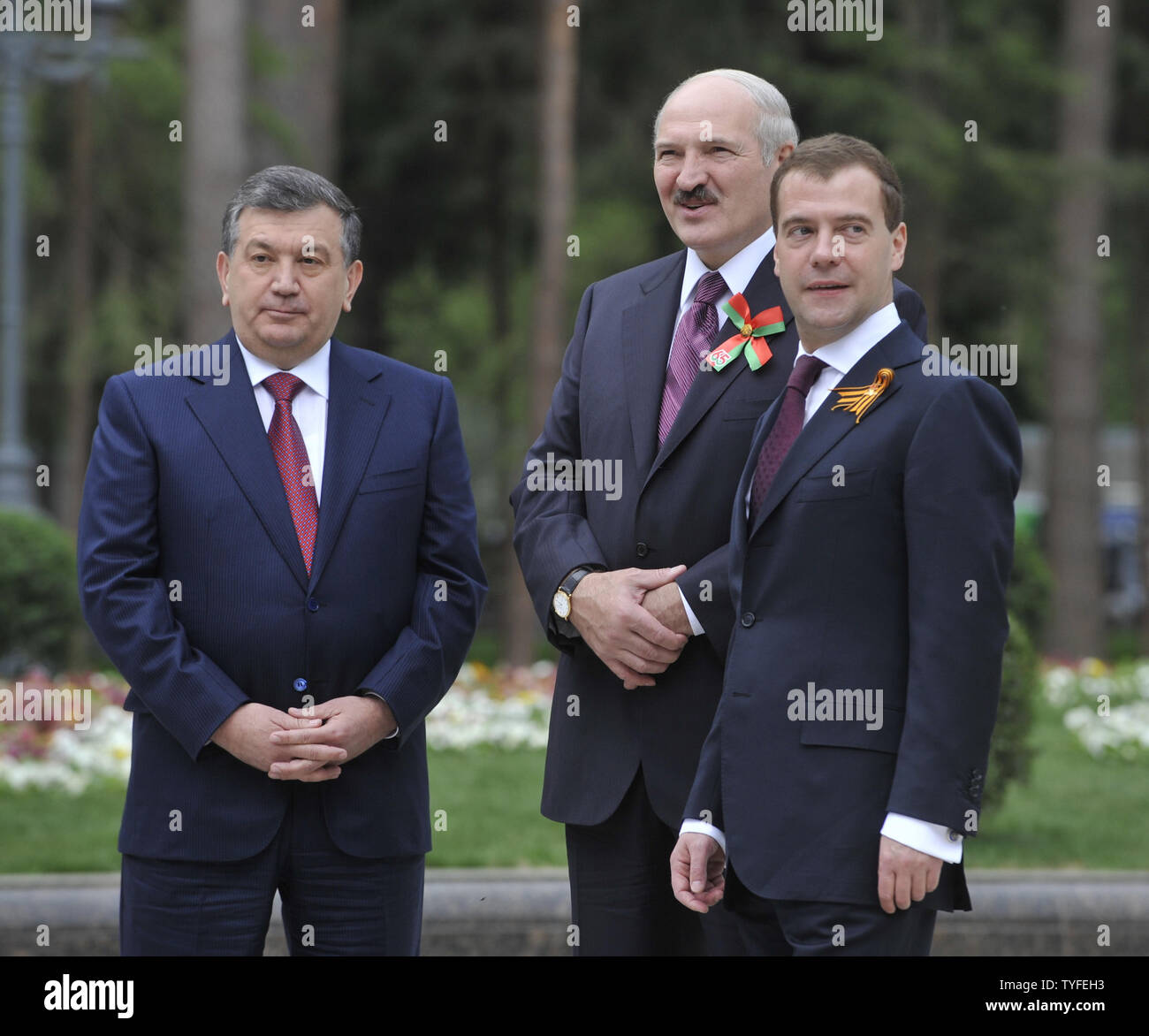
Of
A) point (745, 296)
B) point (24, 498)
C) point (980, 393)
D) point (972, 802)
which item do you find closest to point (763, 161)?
point (745, 296)

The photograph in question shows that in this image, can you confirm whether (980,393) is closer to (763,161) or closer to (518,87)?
(763,161)

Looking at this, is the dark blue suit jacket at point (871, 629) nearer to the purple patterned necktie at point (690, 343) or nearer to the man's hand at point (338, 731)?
the purple patterned necktie at point (690, 343)

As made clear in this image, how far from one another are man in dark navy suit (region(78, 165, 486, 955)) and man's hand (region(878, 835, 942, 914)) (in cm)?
118

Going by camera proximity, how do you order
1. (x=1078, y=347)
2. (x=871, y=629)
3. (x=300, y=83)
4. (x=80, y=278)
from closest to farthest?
(x=871, y=629)
(x=300, y=83)
(x=80, y=278)
(x=1078, y=347)

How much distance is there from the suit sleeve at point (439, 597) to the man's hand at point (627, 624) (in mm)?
312

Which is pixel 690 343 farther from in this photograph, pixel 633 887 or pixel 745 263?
pixel 633 887

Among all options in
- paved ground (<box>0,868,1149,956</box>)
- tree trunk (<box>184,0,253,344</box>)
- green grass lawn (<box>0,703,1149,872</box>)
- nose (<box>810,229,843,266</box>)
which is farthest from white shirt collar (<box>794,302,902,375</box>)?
tree trunk (<box>184,0,253,344</box>)

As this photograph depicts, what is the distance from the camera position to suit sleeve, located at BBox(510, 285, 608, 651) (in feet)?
12.5

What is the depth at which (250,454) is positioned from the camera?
3.71 m

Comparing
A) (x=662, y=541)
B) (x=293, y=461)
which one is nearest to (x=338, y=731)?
(x=293, y=461)

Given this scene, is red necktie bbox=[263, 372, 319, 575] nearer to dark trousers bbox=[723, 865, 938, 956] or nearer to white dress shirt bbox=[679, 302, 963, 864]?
white dress shirt bbox=[679, 302, 963, 864]

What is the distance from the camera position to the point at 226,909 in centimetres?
361

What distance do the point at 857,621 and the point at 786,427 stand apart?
1.48ft

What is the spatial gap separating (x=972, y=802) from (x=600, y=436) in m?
1.33
